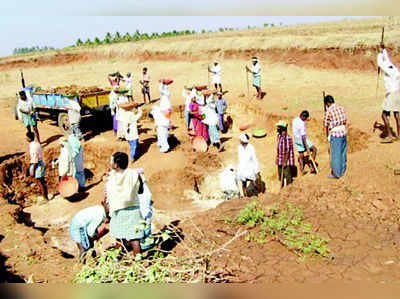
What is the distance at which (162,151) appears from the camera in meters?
10.1

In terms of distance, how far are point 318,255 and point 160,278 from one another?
212 cm

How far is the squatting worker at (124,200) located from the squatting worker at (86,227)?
771 mm

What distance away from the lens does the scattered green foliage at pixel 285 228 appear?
4.60 m

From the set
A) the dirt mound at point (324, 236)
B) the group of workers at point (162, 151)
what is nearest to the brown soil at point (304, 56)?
the group of workers at point (162, 151)

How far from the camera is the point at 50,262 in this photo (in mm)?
5355

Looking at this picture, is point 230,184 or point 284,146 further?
point 284,146

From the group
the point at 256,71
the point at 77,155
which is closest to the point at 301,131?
the point at 77,155

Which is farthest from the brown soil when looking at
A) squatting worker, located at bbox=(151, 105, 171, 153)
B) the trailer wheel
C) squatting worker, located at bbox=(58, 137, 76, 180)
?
squatting worker, located at bbox=(58, 137, 76, 180)

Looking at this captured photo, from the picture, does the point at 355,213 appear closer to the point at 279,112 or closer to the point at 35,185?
the point at 279,112

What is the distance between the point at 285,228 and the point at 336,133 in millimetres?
2704

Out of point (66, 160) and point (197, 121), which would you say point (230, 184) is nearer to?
point (197, 121)

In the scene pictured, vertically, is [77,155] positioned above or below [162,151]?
above

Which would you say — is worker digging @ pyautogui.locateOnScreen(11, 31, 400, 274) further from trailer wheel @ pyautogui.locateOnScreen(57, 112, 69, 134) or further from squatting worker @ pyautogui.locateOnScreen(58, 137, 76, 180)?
trailer wheel @ pyautogui.locateOnScreen(57, 112, 69, 134)

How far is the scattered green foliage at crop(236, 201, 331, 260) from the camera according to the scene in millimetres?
4598
